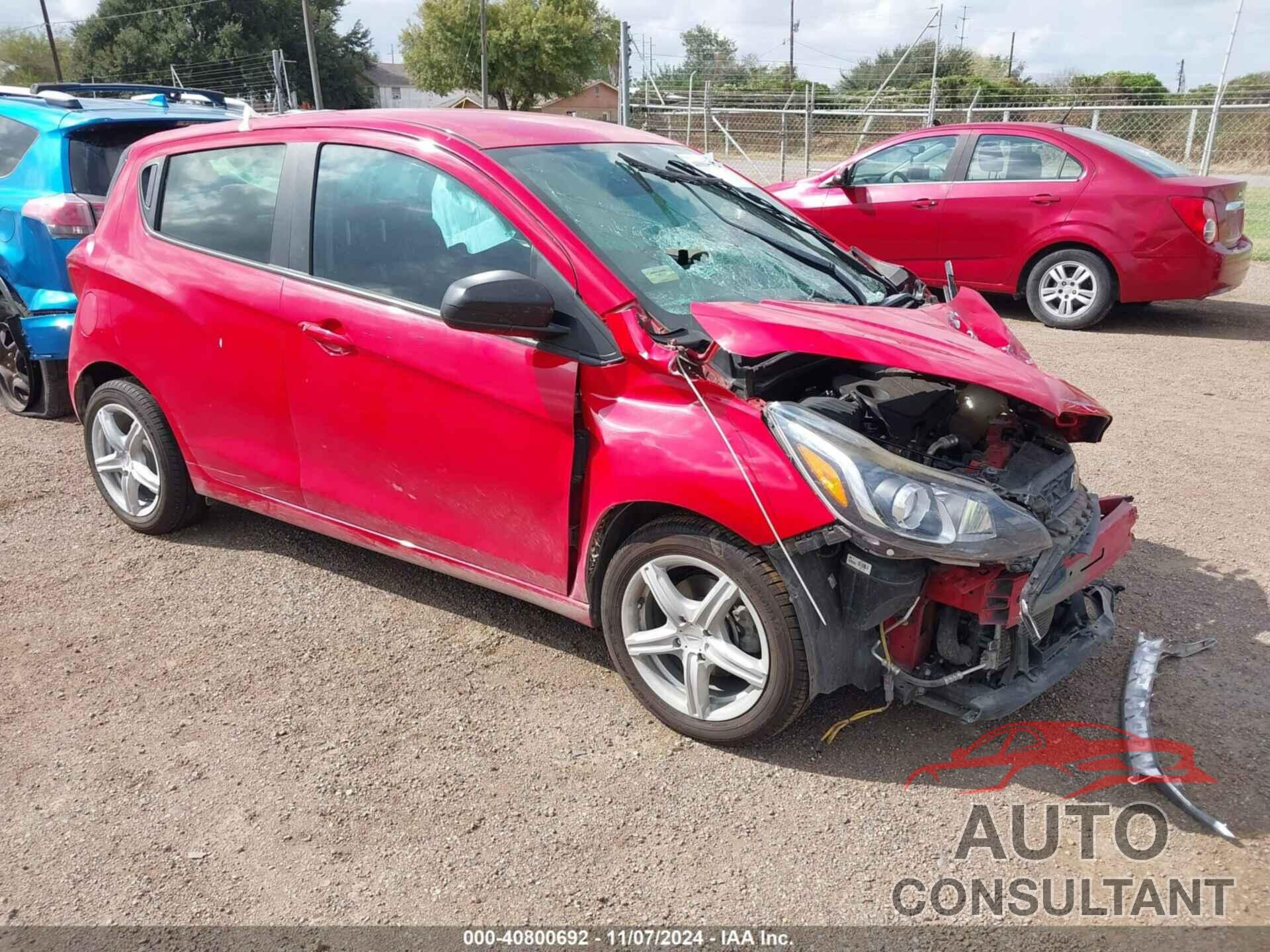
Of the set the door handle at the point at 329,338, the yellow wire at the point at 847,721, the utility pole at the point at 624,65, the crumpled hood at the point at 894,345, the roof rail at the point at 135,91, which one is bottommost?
the yellow wire at the point at 847,721

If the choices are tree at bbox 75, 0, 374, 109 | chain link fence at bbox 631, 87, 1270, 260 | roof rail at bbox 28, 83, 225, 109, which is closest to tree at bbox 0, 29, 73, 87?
tree at bbox 75, 0, 374, 109

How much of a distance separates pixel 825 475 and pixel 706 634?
2.07ft

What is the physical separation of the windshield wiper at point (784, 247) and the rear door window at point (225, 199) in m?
1.33

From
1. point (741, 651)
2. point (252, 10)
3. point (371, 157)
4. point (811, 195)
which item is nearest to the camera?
point (741, 651)

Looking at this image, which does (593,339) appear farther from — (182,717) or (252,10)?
(252,10)

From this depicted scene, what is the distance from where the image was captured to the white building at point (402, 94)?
60938 millimetres

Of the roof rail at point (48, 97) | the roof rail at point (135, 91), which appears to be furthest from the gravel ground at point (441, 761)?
the roof rail at point (135, 91)

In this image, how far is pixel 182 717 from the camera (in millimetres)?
3297

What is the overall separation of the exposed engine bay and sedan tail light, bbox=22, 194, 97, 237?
455 cm

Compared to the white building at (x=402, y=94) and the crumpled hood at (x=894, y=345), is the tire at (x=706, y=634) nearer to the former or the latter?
the crumpled hood at (x=894, y=345)

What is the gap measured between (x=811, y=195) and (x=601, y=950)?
8.40 m

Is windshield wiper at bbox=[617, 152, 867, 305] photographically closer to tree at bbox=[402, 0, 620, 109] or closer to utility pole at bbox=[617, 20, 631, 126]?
utility pole at bbox=[617, 20, 631, 126]

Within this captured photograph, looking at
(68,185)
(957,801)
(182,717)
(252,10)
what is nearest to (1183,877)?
(957,801)

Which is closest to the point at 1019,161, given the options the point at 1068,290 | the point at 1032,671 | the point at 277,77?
the point at 1068,290
